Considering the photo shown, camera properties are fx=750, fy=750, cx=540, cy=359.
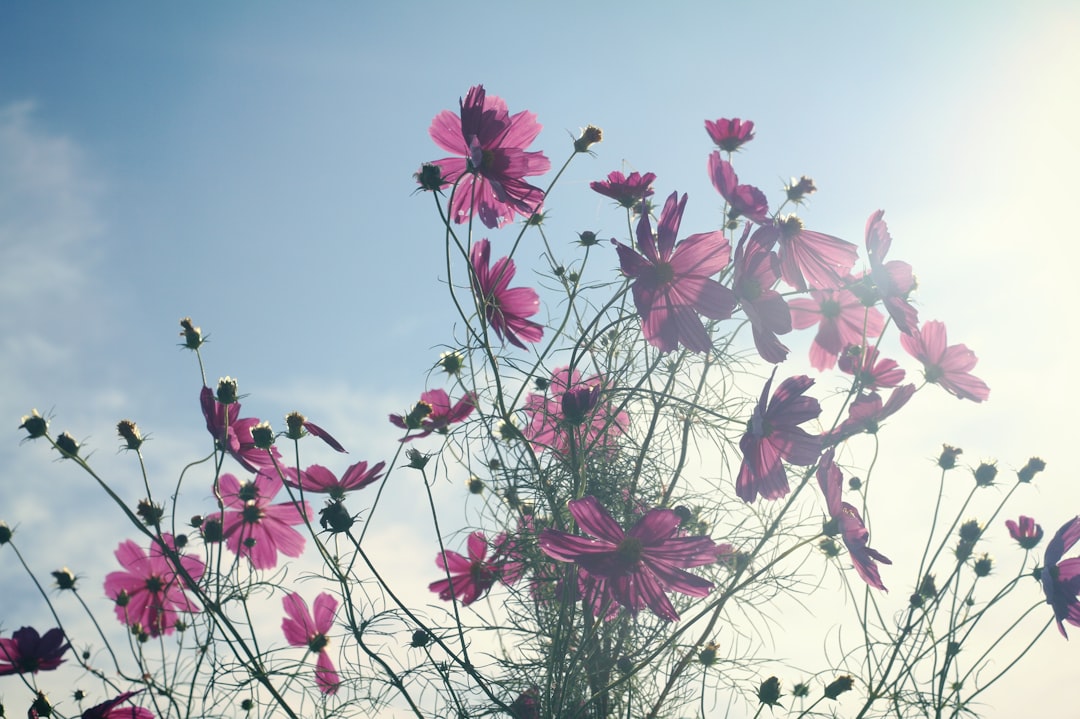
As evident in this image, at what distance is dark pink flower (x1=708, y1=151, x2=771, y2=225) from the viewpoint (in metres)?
0.89

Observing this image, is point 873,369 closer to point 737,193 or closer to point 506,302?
point 737,193

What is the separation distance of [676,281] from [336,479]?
1.71 ft

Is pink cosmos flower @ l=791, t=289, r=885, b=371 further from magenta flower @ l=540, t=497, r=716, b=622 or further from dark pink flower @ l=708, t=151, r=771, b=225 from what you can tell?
magenta flower @ l=540, t=497, r=716, b=622

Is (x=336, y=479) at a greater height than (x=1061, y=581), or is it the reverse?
(x=336, y=479)

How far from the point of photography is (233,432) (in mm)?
1019

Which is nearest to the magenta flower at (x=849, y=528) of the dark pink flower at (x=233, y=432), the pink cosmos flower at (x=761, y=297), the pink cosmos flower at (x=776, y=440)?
the pink cosmos flower at (x=776, y=440)

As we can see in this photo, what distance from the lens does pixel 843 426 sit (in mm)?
945

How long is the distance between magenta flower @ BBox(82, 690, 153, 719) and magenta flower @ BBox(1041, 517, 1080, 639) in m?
1.21

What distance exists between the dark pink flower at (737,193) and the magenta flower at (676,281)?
0.07 m

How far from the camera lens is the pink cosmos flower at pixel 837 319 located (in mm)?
1100

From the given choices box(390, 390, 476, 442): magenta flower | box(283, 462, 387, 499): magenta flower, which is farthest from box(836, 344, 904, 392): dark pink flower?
box(283, 462, 387, 499): magenta flower

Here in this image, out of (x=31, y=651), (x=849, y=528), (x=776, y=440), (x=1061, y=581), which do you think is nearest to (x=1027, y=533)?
(x=1061, y=581)

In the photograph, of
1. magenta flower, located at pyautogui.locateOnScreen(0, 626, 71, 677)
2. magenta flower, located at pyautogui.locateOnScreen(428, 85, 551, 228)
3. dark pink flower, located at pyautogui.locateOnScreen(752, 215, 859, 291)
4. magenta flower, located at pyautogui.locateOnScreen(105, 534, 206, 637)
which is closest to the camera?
magenta flower, located at pyautogui.locateOnScreen(428, 85, 551, 228)

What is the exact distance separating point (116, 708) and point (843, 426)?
1.01 metres
